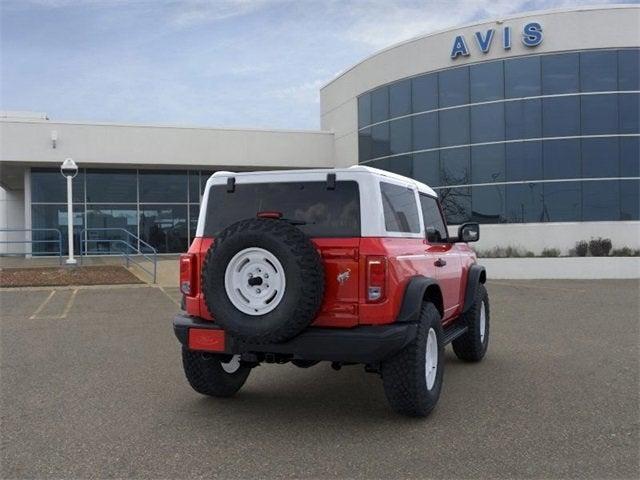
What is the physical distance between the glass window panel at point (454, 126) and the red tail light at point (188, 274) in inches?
741

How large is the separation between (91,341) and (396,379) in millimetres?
5452

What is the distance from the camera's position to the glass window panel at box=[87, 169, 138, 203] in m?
25.5

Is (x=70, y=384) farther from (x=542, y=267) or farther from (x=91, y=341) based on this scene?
(x=542, y=267)

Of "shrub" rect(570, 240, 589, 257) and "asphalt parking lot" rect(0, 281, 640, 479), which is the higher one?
"shrub" rect(570, 240, 589, 257)

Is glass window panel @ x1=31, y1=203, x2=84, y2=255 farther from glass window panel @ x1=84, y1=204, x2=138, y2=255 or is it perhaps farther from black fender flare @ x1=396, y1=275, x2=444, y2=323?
black fender flare @ x1=396, y1=275, x2=444, y2=323

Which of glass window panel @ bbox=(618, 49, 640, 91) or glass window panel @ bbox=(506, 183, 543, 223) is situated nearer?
glass window panel @ bbox=(618, 49, 640, 91)

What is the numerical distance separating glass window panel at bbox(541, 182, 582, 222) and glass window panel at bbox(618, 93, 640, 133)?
2437mm

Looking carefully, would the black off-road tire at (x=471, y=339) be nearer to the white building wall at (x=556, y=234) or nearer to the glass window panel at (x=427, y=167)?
the white building wall at (x=556, y=234)

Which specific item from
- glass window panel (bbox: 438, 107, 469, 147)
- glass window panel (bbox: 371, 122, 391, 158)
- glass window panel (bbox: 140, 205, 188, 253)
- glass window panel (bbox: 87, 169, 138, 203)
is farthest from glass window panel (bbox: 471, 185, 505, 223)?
glass window panel (bbox: 87, 169, 138, 203)

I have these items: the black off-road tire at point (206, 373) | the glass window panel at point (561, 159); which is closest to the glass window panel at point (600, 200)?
the glass window panel at point (561, 159)

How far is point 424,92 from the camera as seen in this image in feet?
77.7

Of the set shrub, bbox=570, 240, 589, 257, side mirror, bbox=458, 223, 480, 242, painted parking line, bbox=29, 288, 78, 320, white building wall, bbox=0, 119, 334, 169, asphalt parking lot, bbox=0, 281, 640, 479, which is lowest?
asphalt parking lot, bbox=0, 281, 640, 479

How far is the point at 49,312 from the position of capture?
1145cm

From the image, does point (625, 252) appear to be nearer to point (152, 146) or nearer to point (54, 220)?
point (152, 146)
